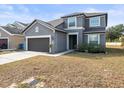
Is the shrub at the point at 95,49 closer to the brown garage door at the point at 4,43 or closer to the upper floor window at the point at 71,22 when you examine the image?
the upper floor window at the point at 71,22

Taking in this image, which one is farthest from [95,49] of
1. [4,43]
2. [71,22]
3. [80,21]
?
[4,43]

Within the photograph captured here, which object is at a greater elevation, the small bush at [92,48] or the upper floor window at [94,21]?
the upper floor window at [94,21]

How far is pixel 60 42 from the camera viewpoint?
68.3ft

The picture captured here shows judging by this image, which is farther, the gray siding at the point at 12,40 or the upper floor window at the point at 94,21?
the gray siding at the point at 12,40

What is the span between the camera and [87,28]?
23.3m

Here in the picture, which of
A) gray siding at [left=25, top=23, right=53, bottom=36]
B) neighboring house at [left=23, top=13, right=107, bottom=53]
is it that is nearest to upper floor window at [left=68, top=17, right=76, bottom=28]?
neighboring house at [left=23, top=13, right=107, bottom=53]

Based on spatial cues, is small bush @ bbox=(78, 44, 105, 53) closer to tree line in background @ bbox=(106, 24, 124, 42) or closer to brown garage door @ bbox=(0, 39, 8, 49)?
brown garage door @ bbox=(0, 39, 8, 49)

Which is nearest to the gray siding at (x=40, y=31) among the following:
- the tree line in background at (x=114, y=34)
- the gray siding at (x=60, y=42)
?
the gray siding at (x=60, y=42)

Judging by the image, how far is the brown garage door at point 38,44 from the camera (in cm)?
2056

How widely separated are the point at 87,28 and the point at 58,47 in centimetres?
623

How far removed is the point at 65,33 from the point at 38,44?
14.5 ft

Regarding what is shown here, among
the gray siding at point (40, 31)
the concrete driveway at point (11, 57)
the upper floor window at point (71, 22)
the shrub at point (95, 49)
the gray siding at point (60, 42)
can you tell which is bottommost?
the concrete driveway at point (11, 57)

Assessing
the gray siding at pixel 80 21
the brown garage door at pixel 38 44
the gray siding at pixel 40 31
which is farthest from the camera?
the gray siding at pixel 80 21

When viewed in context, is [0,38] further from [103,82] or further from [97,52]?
[103,82]
